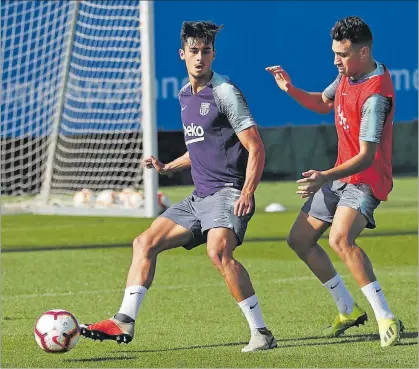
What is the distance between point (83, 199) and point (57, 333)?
12.3m

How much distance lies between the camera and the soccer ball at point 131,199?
19109 millimetres

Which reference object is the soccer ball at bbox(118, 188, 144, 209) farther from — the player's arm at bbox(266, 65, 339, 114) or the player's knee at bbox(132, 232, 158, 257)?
the player's knee at bbox(132, 232, 158, 257)

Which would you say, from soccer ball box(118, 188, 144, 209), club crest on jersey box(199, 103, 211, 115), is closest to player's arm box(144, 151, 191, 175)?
club crest on jersey box(199, 103, 211, 115)

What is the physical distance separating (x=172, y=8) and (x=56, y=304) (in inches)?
559

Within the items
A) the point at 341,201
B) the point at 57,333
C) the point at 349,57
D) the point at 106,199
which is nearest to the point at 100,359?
the point at 57,333

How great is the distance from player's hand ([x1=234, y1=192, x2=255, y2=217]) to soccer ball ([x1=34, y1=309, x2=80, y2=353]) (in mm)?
1224

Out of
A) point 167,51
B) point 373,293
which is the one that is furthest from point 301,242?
point 167,51

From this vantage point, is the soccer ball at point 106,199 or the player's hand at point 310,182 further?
the soccer ball at point 106,199

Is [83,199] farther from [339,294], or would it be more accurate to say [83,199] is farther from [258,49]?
[339,294]

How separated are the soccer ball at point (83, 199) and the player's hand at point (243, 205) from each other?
1208 cm

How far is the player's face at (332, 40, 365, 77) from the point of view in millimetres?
8305

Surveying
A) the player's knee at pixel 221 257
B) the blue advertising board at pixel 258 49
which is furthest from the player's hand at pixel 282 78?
the blue advertising board at pixel 258 49

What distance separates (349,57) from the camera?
832 centimetres

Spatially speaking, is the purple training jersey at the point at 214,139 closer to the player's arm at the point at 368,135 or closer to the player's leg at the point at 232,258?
the player's leg at the point at 232,258
